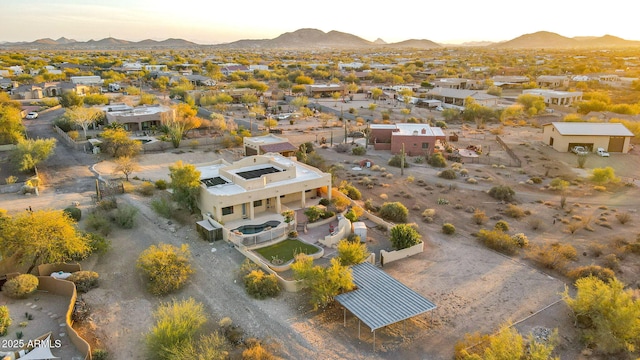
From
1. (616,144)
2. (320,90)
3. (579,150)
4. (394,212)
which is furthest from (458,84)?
(394,212)

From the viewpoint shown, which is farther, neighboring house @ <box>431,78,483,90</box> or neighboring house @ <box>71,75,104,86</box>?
neighboring house @ <box>431,78,483,90</box>

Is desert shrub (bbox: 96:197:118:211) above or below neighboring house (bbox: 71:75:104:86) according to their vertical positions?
below

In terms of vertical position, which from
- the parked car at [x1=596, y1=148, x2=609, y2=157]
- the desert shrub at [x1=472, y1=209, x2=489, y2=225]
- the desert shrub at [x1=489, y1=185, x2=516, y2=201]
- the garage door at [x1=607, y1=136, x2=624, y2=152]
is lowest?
the desert shrub at [x1=472, y1=209, x2=489, y2=225]

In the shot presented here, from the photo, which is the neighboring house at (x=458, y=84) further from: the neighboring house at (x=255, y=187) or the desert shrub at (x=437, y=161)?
the neighboring house at (x=255, y=187)

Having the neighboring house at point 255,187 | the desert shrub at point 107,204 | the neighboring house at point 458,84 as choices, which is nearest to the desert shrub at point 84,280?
the neighboring house at point 255,187

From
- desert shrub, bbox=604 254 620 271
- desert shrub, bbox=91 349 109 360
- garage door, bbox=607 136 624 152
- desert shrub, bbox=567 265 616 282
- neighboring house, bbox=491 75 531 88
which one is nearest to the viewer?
desert shrub, bbox=91 349 109 360

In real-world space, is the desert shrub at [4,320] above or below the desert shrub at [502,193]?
below

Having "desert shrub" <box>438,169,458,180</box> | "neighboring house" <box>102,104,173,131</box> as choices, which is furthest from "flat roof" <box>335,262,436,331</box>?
"neighboring house" <box>102,104,173,131</box>

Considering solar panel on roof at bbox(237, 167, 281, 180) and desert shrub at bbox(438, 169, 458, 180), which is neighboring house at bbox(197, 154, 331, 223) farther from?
desert shrub at bbox(438, 169, 458, 180)
